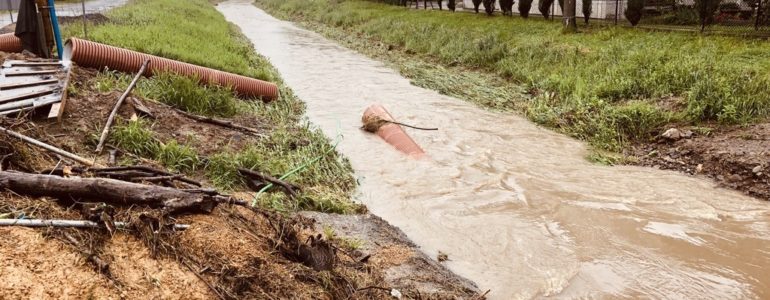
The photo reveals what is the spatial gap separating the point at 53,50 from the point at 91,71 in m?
→ 1.80

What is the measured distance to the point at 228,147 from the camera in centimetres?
682

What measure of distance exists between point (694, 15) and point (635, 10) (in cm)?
143

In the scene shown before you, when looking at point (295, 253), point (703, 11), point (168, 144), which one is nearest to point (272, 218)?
point (295, 253)

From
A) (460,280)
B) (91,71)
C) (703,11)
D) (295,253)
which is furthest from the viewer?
(703,11)

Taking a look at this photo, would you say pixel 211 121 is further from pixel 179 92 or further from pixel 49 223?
pixel 49 223

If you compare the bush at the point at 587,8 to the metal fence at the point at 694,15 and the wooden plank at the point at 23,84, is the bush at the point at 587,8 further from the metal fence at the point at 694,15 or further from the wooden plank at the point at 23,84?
the wooden plank at the point at 23,84

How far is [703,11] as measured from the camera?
42.1 feet

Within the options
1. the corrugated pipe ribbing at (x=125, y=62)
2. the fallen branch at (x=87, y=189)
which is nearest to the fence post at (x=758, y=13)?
the corrugated pipe ribbing at (x=125, y=62)

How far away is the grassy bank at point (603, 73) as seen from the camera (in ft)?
28.5

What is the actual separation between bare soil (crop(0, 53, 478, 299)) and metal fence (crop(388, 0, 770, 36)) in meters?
→ 10.6

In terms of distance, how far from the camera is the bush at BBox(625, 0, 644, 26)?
14602mm

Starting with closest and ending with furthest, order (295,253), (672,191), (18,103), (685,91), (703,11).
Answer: (295,253) < (18,103) < (672,191) < (685,91) < (703,11)

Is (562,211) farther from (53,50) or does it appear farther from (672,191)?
(53,50)

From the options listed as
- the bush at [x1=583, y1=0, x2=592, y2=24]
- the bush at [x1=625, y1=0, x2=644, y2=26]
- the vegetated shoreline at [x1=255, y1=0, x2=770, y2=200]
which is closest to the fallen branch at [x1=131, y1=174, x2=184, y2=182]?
the vegetated shoreline at [x1=255, y1=0, x2=770, y2=200]
